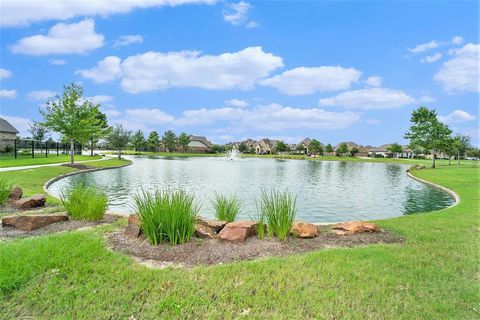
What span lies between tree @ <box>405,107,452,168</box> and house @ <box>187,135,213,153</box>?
77.6 metres

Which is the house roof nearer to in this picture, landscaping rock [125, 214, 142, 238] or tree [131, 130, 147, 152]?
Result: tree [131, 130, 147, 152]

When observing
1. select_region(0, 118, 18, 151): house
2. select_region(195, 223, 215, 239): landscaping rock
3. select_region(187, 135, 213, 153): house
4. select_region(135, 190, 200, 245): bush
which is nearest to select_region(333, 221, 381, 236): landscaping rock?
select_region(195, 223, 215, 239): landscaping rock

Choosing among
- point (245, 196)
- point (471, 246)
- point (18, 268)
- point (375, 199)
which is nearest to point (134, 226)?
point (18, 268)

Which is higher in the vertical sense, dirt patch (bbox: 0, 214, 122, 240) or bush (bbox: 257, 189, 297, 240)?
bush (bbox: 257, 189, 297, 240)

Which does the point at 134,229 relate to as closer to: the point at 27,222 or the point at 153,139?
the point at 27,222

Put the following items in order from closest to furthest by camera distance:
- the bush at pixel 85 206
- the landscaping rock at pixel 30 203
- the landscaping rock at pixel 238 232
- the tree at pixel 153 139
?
the landscaping rock at pixel 238 232 → the bush at pixel 85 206 → the landscaping rock at pixel 30 203 → the tree at pixel 153 139

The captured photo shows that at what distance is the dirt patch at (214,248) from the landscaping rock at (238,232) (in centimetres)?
9

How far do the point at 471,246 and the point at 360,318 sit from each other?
3696 millimetres

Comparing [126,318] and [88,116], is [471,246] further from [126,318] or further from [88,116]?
[88,116]

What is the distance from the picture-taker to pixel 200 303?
375 centimetres

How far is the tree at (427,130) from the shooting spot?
143ft

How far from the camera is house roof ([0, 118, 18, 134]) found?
4946cm

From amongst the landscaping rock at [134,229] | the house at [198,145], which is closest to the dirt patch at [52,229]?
the landscaping rock at [134,229]

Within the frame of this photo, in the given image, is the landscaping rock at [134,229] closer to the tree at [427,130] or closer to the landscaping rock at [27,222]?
the landscaping rock at [27,222]
